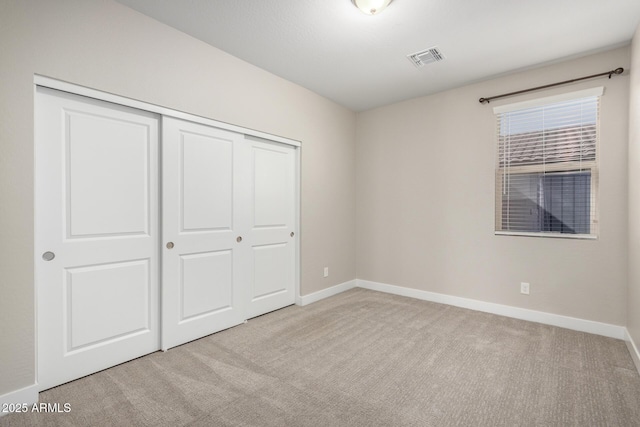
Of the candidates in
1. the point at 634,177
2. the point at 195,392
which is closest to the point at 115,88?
the point at 195,392

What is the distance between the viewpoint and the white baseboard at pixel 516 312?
2949 millimetres

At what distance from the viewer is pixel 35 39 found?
6.38ft

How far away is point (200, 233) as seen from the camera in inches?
114

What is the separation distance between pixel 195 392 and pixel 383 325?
6.30ft

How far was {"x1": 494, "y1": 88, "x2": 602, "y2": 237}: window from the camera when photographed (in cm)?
307

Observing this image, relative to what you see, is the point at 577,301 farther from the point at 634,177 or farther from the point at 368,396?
the point at 368,396

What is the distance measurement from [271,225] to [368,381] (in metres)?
2.03

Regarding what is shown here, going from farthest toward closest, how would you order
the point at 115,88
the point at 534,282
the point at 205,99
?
1. the point at 534,282
2. the point at 205,99
3. the point at 115,88

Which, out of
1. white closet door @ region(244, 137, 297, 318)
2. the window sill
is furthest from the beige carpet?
the window sill

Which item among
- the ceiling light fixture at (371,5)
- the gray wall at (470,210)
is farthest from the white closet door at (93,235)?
the gray wall at (470,210)

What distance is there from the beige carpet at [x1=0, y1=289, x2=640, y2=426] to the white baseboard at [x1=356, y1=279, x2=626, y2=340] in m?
0.11

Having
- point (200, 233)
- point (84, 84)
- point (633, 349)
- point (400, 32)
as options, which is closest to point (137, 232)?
point (200, 233)

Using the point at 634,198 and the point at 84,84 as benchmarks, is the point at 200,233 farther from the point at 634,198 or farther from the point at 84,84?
the point at 634,198

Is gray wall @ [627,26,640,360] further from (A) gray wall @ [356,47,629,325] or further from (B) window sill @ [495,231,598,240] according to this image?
(B) window sill @ [495,231,598,240]
